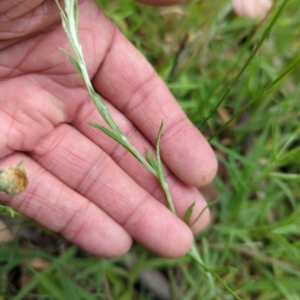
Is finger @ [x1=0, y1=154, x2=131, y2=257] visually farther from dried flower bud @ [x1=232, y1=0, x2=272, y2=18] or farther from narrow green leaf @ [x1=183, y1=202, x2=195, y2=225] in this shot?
dried flower bud @ [x1=232, y1=0, x2=272, y2=18]

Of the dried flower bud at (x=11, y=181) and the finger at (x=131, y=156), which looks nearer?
the dried flower bud at (x=11, y=181)

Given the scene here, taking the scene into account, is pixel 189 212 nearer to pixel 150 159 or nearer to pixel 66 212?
pixel 150 159

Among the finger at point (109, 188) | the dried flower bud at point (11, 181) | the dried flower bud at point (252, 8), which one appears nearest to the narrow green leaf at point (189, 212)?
the finger at point (109, 188)

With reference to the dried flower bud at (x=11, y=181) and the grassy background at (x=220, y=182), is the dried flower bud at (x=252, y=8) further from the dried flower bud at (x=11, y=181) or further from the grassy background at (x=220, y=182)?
the dried flower bud at (x=11, y=181)

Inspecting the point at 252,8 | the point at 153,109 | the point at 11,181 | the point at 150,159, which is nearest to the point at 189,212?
the point at 150,159

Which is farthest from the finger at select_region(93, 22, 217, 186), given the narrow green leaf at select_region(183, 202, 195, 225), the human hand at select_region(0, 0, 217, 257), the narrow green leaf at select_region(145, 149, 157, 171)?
the narrow green leaf at select_region(145, 149, 157, 171)

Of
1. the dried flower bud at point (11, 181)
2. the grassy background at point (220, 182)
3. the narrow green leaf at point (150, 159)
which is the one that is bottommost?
the grassy background at point (220, 182)

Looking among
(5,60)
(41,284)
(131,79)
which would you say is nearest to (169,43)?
(131,79)
